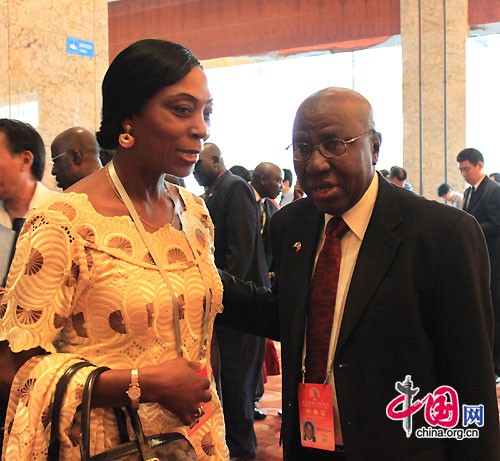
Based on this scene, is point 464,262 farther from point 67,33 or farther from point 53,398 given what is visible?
point 67,33

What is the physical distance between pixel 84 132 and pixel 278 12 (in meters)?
10.4

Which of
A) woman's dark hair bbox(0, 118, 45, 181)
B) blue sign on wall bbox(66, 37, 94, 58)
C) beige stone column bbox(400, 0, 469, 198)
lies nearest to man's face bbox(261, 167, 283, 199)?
blue sign on wall bbox(66, 37, 94, 58)

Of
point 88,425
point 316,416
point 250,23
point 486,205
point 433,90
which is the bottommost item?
point 316,416

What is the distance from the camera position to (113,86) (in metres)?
1.52

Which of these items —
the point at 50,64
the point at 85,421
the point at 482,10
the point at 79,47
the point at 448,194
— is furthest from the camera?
the point at 482,10

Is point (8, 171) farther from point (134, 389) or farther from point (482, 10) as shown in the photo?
point (482, 10)

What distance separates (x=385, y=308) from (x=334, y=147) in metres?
0.45

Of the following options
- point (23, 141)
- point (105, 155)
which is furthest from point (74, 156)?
point (23, 141)

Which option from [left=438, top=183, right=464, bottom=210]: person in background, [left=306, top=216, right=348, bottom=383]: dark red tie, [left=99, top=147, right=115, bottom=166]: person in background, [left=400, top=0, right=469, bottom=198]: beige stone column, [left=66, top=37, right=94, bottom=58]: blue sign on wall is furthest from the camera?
[left=400, top=0, right=469, bottom=198]: beige stone column

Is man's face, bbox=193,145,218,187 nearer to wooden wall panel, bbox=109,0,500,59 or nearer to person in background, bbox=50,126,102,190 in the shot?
person in background, bbox=50,126,102,190

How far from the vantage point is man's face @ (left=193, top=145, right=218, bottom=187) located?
408 cm

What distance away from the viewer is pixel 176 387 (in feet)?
4.57

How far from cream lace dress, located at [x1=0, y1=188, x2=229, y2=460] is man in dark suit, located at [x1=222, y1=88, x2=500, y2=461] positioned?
0.40 meters

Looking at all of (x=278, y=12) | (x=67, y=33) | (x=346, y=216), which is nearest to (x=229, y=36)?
(x=278, y=12)
